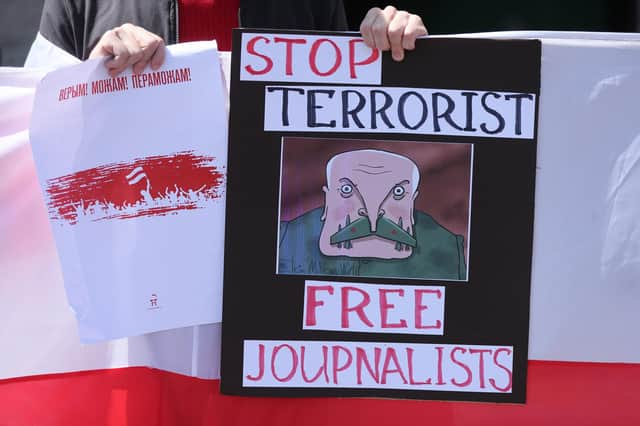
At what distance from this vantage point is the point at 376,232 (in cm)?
166

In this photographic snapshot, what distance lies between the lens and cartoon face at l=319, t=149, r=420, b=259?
1.66 metres

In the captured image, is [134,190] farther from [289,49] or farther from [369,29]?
[369,29]

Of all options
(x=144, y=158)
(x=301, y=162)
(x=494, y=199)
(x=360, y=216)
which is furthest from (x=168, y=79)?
(x=494, y=199)

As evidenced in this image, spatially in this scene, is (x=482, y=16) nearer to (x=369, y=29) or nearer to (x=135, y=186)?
(x=369, y=29)

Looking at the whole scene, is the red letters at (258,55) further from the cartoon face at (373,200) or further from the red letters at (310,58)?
the cartoon face at (373,200)

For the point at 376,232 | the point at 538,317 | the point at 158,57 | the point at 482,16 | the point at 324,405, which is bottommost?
the point at 324,405

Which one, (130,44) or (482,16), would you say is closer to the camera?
(130,44)

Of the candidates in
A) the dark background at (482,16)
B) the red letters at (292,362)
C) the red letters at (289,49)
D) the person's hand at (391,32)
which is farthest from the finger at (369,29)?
the dark background at (482,16)

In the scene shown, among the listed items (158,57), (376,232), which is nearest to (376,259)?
(376,232)

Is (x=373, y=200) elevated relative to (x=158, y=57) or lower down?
lower down

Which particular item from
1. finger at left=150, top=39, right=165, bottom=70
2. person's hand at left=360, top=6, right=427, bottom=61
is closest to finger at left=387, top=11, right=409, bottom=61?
person's hand at left=360, top=6, right=427, bottom=61

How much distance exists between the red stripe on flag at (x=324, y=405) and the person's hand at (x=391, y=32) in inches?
24.7

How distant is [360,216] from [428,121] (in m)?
0.21

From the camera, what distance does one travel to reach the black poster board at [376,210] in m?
1.66
